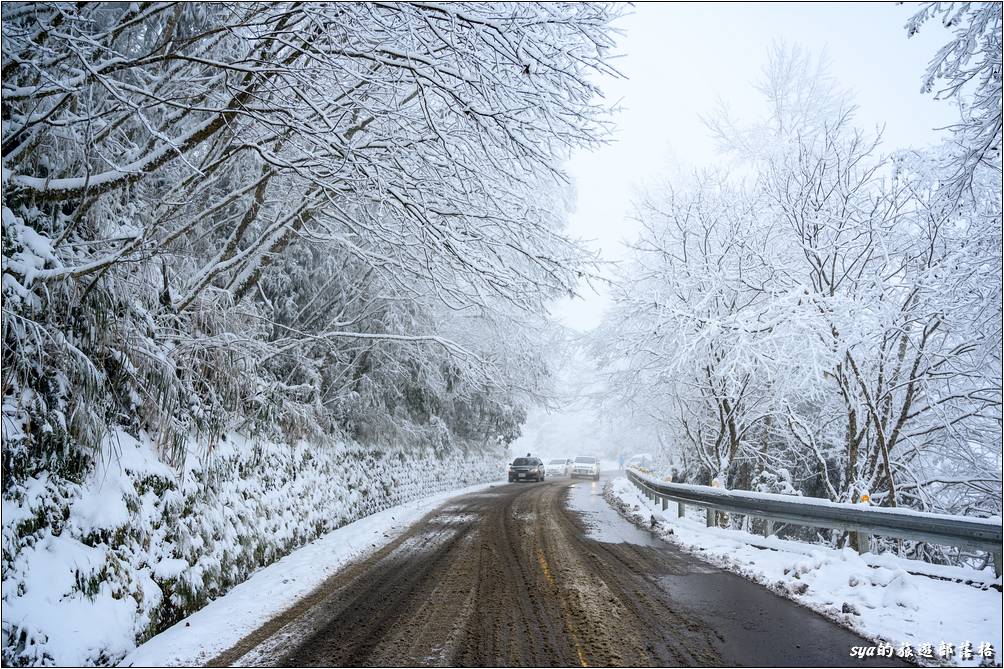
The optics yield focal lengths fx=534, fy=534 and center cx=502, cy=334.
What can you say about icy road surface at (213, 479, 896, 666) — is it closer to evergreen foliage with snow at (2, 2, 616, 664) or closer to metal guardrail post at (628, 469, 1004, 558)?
evergreen foliage with snow at (2, 2, 616, 664)

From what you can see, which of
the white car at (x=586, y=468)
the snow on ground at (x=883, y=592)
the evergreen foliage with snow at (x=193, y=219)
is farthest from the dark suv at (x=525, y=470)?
the snow on ground at (x=883, y=592)

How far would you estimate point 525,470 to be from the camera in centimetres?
2950

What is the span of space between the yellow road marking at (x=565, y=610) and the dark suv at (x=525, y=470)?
68.8 feet

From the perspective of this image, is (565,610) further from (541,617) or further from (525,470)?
(525,470)

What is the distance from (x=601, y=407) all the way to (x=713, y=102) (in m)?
10.3

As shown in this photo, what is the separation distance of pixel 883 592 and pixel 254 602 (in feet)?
22.1

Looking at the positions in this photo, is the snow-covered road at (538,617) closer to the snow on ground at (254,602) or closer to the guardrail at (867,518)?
the snow on ground at (254,602)

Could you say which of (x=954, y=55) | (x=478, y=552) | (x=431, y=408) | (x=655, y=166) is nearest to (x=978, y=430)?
(x=954, y=55)

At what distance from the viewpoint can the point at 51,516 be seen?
14.2 feet

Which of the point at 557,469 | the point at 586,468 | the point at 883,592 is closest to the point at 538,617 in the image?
the point at 883,592

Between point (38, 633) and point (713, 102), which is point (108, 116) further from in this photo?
point (713, 102)

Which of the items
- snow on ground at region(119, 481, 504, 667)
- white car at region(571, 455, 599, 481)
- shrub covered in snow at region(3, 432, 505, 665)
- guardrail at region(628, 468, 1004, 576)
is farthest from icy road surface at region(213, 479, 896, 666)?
white car at region(571, 455, 599, 481)

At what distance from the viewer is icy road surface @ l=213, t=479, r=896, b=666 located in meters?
4.39

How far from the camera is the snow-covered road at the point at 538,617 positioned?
440cm
